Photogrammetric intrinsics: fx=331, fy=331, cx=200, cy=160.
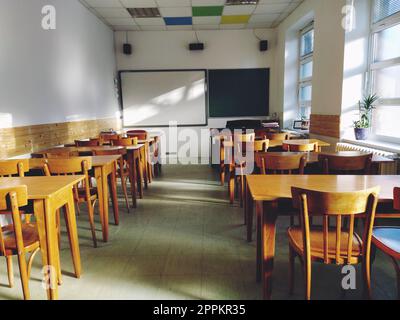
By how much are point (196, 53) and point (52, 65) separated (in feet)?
13.8

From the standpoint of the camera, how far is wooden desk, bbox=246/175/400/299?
1.97 meters

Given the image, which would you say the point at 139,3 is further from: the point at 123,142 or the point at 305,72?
the point at 305,72

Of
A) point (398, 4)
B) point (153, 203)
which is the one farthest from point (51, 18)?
point (398, 4)

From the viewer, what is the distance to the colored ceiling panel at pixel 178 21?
23.7ft

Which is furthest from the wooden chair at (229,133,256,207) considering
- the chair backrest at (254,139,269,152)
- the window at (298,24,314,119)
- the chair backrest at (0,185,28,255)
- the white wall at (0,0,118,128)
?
the window at (298,24,314,119)

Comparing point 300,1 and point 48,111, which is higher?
point 300,1

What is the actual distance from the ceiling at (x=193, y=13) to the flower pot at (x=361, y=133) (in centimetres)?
312

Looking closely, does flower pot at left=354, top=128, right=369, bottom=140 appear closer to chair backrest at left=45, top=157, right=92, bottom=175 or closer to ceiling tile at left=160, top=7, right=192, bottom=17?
chair backrest at left=45, top=157, right=92, bottom=175

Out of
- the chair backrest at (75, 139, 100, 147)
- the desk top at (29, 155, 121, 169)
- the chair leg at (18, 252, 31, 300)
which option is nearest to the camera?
the chair leg at (18, 252, 31, 300)

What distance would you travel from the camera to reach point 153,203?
450 cm

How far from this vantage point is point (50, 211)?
80.0 inches

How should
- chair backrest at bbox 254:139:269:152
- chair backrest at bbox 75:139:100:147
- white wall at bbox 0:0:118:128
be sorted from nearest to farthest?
1. white wall at bbox 0:0:118:128
2. chair backrest at bbox 254:139:269:152
3. chair backrest at bbox 75:139:100:147
